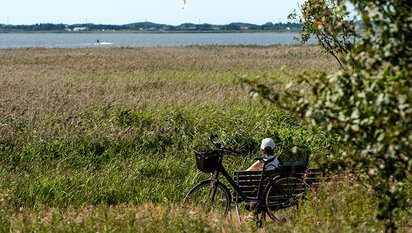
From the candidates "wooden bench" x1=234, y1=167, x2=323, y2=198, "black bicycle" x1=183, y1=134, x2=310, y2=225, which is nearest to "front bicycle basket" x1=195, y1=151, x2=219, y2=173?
"black bicycle" x1=183, y1=134, x2=310, y2=225

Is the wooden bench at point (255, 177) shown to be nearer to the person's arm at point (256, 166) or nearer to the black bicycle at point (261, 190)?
the black bicycle at point (261, 190)

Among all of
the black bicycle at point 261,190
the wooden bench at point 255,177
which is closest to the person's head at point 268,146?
the black bicycle at point 261,190

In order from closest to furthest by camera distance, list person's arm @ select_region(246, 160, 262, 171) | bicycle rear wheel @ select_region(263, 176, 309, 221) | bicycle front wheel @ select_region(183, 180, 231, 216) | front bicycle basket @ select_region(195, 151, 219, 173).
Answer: front bicycle basket @ select_region(195, 151, 219, 173) → bicycle front wheel @ select_region(183, 180, 231, 216) → bicycle rear wheel @ select_region(263, 176, 309, 221) → person's arm @ select_region(246, 160, 262, 171)

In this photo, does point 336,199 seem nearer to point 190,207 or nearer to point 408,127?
point 190,207

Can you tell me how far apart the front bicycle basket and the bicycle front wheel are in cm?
35

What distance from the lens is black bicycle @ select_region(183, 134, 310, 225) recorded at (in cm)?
609

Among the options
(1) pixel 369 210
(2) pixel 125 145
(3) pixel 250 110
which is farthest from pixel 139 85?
(1) pixel 369 210

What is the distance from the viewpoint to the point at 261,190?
6.20m

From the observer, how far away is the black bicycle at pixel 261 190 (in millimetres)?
6094

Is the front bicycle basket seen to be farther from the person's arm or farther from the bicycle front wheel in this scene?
the person's arm

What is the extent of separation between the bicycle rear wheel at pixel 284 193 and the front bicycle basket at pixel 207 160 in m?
0.92

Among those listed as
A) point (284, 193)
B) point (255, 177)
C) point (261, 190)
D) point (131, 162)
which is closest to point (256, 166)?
point (255, 177)

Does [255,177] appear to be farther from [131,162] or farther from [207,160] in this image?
[131,162]

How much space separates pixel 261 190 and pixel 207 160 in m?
1.01
